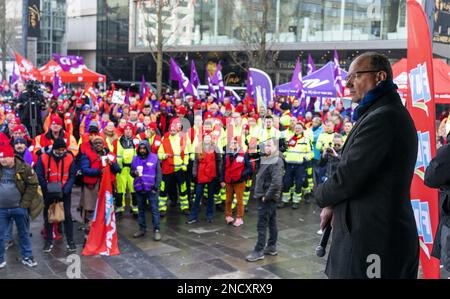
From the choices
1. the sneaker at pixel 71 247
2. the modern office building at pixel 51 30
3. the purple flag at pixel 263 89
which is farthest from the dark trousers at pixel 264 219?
the modern office building at pixel 51 30

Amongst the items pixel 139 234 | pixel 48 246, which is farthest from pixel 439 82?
pixel 48 246

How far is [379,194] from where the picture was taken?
2244 mm

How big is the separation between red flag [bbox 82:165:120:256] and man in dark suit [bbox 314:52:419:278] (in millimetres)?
5170

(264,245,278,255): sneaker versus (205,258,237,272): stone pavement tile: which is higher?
(264,245,278,255): sneaker

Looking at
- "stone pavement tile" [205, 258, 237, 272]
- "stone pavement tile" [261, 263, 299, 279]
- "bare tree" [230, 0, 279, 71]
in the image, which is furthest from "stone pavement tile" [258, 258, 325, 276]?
"bare tree" [230, 0, 279, 71]

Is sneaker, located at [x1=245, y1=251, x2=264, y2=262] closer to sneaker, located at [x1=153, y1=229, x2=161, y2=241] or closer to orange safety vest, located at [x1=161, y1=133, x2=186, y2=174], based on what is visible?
sneaker, located at [x1=153, y1=229, x2=161, y2=241]

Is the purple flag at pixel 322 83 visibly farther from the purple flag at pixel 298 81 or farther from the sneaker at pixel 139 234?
the sneaker at pixel 139 234

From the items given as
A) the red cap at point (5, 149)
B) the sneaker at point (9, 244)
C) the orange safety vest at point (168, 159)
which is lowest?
the sneaker at point (9, 244)

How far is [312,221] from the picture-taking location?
9141 mm

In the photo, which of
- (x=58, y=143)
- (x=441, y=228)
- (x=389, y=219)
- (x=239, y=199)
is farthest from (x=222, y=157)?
(x=389, y=219)

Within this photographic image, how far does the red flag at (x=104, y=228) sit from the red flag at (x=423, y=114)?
4523 mm

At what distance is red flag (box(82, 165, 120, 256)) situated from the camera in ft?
23.0

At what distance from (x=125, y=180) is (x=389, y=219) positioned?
7513mm

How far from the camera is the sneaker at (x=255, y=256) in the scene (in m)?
6.80
